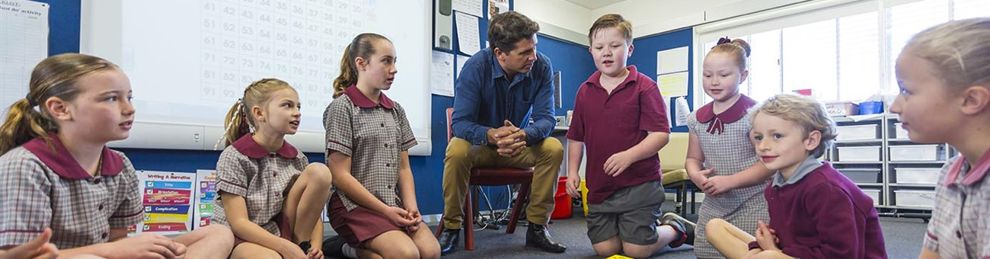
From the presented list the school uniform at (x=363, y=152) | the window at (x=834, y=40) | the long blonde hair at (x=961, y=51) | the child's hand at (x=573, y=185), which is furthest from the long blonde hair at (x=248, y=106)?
the window at (x=834, y=40)

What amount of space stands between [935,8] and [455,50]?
3.45 meters

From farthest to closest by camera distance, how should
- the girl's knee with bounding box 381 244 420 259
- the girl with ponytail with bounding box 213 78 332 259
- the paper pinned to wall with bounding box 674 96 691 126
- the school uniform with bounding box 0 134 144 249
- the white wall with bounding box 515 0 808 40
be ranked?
1. the white wall with bounding box 515 0 808 40
2. the paper pinned to wall with bounding box 674 96 691 126
3. the girl's knee with bounding box 381 244 420 259
4. the girl with ponytail with bounding box 213 78 332 259
5. the school uniform with bounding box 0 134 144 249

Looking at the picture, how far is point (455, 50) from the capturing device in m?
2.82

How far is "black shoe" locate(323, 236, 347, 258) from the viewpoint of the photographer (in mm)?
1663

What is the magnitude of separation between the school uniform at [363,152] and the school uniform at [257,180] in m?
0.16

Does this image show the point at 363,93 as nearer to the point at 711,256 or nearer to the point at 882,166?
the point at 711,256

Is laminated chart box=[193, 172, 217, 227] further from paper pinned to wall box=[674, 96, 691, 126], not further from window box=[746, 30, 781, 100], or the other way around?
window box=[746, 30, 781, 100]

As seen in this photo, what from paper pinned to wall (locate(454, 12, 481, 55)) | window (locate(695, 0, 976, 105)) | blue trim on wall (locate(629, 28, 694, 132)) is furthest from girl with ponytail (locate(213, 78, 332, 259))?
blue trim on wall (locate(629, 28, 694, 132))

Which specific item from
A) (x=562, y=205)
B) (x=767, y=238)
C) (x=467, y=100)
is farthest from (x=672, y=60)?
(x=767, y=238)

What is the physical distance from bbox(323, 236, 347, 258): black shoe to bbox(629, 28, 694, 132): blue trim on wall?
381 cm

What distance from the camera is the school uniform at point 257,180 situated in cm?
124

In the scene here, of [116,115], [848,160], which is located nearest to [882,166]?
[848,160]

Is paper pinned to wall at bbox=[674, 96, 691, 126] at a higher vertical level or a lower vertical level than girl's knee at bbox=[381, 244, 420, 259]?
higher

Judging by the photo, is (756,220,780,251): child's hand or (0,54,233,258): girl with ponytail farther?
(756,220,780,251): child's hand
